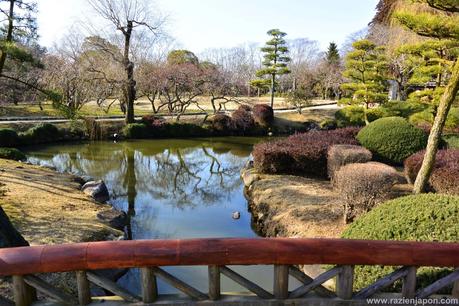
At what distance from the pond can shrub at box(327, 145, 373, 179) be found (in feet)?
7.85

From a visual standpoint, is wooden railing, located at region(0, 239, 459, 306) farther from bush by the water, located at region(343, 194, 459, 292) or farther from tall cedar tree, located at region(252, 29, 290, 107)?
tall cedar tree, located at region(252, 29, 290, 107)

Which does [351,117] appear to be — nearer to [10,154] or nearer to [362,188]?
[362,188]

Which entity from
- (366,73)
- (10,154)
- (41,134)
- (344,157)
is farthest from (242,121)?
(344,157)

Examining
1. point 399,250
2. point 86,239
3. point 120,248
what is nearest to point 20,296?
point 120,248

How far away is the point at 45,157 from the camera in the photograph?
48.4ft

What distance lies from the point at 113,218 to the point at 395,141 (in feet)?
26.9

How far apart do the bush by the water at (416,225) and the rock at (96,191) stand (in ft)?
21.4

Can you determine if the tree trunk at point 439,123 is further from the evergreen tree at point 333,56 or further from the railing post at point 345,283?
the evergreen tree at point 333,56

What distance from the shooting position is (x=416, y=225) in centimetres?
339

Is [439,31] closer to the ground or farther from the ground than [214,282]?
farther from the ground

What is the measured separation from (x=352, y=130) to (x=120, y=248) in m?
11.7

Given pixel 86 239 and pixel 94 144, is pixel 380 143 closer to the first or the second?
pixel 86 239

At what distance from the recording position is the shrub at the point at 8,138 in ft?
52.0

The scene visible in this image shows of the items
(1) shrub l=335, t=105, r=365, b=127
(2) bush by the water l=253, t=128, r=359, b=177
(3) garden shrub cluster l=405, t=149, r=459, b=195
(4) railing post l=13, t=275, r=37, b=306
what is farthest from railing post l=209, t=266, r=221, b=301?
(1) shrub l=335, t=105, r=365, b=127
